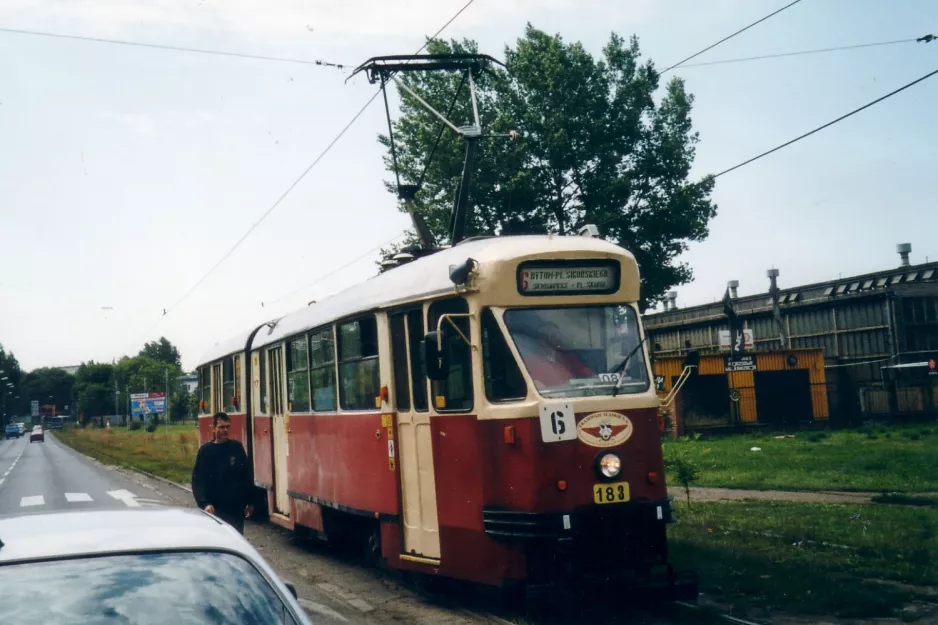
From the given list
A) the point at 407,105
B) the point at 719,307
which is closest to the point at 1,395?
the point at 719,307

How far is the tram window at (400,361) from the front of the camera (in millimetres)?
9297

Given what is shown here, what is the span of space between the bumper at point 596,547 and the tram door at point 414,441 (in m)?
0.98

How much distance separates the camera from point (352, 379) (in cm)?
1052

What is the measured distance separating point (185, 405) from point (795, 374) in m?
88.0

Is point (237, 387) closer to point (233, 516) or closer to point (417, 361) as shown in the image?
point (233, 516)

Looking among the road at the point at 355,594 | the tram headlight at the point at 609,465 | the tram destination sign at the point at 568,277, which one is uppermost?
the tram destination sign at the point at 568,277

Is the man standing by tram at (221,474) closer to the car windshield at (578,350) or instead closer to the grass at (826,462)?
the car windshield at (578,350)

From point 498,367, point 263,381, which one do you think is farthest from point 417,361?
point 263,381

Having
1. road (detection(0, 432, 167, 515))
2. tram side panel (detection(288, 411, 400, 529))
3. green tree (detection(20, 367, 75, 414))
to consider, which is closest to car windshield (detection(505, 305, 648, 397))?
tram side panel (detection(288, 411, 400, 529))

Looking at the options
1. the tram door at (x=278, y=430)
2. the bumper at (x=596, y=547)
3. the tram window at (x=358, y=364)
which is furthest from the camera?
the tram door at (x=278, y=430)

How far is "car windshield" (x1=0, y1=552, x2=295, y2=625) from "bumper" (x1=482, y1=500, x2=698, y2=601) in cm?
441

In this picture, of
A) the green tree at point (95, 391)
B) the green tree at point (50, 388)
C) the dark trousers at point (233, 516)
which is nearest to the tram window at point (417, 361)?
the dark trousers at point (233, 516)

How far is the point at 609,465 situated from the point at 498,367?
1.16 metres

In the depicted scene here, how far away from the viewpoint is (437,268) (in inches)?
352
